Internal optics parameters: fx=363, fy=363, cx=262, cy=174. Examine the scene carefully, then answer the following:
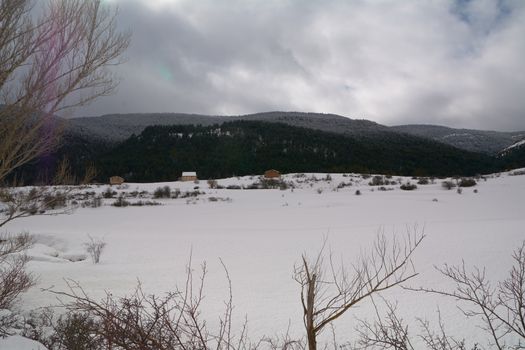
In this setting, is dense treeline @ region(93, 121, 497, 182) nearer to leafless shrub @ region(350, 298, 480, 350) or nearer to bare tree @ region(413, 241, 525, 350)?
bare tree @ region(413, 241, 525, 350)

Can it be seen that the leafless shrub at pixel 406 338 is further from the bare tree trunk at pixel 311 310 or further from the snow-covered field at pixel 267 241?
the bare tree trunk at pixel 311 310

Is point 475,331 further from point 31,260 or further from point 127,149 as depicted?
point 127,149

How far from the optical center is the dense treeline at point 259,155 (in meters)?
69.0

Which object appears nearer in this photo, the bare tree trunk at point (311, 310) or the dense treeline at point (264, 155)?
the bare tree trunk at point (311, 310)

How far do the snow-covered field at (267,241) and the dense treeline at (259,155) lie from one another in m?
42.2

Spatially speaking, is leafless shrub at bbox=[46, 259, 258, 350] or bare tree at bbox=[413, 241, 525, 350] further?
bare tree at bbox=[413, 241, 525, 350]

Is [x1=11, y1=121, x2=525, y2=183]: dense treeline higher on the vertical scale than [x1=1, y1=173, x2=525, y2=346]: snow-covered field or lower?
higher

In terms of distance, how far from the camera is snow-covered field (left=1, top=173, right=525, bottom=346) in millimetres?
7088

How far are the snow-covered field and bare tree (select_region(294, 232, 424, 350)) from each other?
0.48m

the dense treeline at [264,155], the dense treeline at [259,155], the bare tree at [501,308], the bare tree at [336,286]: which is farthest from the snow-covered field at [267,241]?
the dense treeline at [259,155]

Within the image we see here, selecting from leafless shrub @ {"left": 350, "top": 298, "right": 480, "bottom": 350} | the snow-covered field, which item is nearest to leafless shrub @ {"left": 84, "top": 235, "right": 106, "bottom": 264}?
the snow-covered field

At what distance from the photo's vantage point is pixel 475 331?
5.32m

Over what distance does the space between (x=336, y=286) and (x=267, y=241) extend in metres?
4.88

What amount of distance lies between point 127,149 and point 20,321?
85.1 metres
